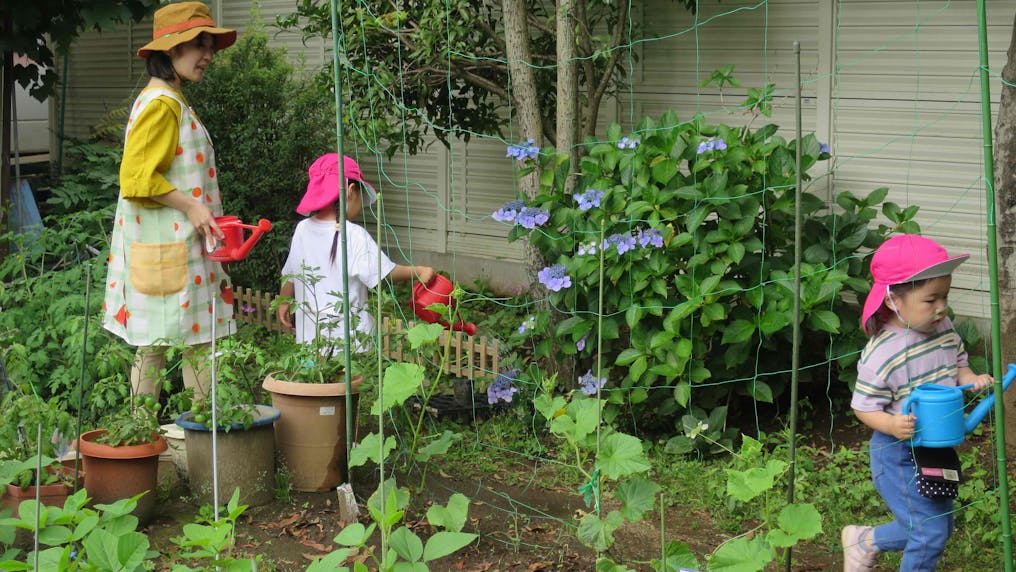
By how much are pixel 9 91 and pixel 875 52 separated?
528 centimetres

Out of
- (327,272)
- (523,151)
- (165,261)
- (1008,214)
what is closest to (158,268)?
(165,261)

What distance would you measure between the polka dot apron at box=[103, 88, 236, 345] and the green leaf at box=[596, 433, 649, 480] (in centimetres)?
190

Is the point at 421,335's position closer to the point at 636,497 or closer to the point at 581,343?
the point at 636,497

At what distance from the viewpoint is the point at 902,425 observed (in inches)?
121

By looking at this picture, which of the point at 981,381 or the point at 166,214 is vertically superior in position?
the point at 166,214

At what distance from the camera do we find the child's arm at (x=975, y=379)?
3097 mm

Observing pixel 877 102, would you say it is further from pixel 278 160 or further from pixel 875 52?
pixel 278 160

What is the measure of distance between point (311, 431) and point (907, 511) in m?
2.12

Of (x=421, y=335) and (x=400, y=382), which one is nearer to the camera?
(x=400, y=382)

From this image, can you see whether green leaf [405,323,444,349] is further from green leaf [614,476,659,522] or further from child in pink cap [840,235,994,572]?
child in pink cap [840,235,994,572]

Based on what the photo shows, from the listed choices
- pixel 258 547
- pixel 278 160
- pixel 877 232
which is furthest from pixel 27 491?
pixel 278 160

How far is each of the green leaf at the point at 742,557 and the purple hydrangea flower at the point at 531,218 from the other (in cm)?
201

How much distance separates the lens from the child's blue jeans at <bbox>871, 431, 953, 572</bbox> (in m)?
3.16

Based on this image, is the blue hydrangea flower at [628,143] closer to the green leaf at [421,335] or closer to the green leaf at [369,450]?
the green leaf at [421,335]
